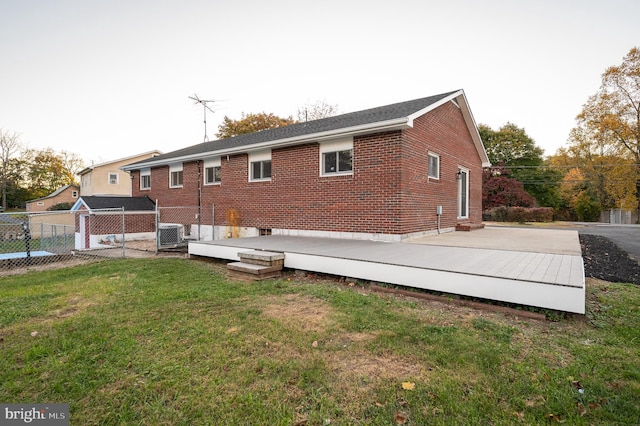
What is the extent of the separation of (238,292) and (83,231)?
13187 millimetres

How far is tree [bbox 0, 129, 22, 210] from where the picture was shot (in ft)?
122

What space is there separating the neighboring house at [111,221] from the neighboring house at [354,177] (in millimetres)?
2516

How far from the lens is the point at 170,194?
1487cm

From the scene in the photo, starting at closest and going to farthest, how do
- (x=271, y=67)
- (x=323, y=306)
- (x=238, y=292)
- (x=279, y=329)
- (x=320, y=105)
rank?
(x=279, y=329), (x=323, y=306), (x=238, y=292), (x=271, y=67), (x=320, y=105)

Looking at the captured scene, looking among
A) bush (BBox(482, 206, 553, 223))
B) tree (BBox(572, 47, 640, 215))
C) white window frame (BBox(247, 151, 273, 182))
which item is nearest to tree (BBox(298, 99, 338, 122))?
bush (BBox(482, 206, 553, 223))

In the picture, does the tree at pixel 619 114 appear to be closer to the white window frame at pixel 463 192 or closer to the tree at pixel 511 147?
the tree at pixel 511 147

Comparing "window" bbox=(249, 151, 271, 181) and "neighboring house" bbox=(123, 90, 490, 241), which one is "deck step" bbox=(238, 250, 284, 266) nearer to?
"neighboring house" bbox=(123, 90, 490, 241)

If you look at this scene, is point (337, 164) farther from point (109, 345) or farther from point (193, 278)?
point (109, 345)

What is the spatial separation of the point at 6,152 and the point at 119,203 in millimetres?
37738

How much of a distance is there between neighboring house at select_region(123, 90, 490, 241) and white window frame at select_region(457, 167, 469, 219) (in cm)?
4

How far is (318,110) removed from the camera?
30.2 meters

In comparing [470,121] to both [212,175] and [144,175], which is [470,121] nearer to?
[212,175]

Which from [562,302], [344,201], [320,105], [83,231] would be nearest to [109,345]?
[562,302]

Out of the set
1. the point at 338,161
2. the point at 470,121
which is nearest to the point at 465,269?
the point at 338,161
